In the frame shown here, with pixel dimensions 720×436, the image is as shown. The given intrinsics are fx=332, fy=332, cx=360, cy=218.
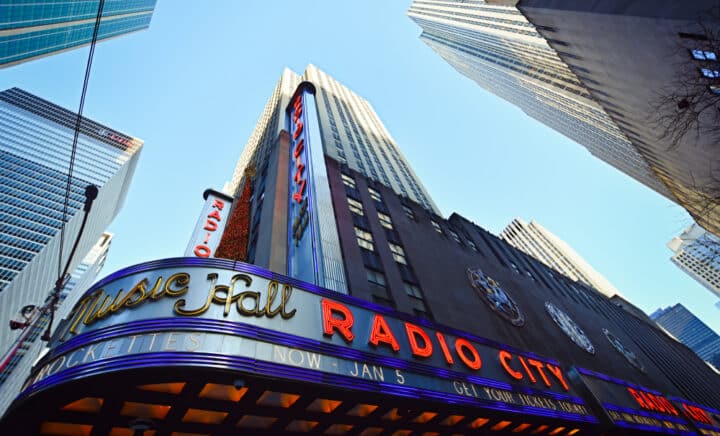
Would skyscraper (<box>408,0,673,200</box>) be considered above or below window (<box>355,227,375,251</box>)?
above

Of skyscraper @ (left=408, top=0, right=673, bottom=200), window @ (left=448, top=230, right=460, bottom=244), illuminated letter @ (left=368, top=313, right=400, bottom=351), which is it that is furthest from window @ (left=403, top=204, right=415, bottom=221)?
skyscraper @ (left=408, top=0, right=673, bottom=200)

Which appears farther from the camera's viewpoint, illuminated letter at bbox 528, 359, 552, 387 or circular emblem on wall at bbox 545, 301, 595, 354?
circular emblem on wall at bbox 545, 301, 595, 354

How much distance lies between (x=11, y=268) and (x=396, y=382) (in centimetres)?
16065

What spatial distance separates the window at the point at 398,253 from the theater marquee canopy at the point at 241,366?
11998 millimetres

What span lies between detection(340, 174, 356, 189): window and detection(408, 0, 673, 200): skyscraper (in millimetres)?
43400

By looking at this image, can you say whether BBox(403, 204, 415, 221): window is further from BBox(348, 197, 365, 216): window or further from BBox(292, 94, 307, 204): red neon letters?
BBox(292, 94, 307, 204): red neon letters

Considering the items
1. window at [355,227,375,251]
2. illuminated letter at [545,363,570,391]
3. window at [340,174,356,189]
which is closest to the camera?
illuminated letter at [545,363,570,391]

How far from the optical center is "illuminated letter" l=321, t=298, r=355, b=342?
11.9 metres

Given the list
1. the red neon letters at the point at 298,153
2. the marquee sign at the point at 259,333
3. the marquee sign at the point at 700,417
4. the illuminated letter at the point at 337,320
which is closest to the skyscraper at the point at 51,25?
the red neon letters at the point at 298,153

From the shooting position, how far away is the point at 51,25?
297 ft

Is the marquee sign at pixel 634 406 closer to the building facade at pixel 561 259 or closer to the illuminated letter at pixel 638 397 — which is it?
the illuminated letter at pixel 638 397

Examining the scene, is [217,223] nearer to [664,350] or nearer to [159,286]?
[159,286]

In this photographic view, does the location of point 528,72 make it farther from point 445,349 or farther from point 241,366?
point 241,366

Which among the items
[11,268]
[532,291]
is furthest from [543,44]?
[11,268]
